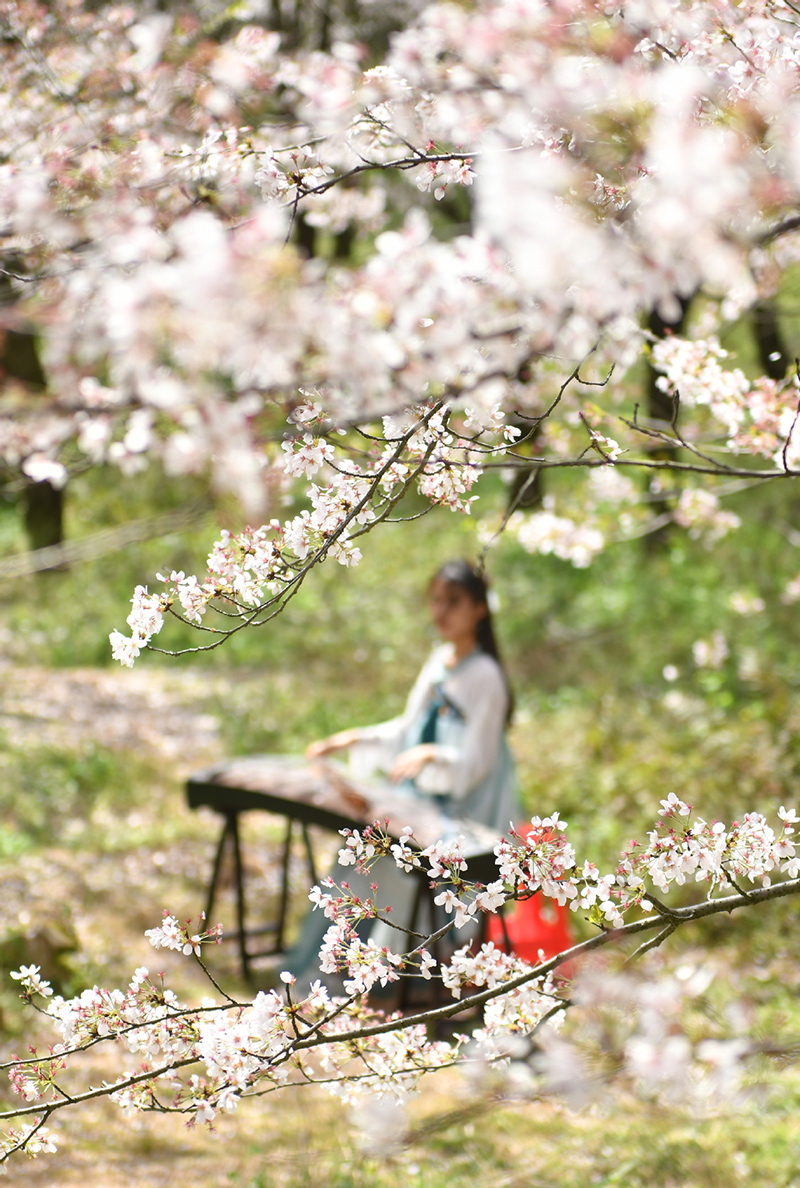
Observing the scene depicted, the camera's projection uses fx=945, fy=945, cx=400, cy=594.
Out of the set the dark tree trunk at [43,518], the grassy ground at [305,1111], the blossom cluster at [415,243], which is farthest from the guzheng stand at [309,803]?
the dark tree trunk at [43,518]

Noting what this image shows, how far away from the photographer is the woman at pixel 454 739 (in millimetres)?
3834

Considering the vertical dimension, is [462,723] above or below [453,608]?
below

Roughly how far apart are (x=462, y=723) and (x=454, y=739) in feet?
0.32

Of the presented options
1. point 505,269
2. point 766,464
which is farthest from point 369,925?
point 766,464

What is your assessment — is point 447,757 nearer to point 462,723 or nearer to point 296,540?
point 462,723

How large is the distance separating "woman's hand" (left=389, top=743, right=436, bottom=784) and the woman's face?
50cm

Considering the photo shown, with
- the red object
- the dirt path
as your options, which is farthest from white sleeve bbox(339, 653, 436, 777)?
the dirt path

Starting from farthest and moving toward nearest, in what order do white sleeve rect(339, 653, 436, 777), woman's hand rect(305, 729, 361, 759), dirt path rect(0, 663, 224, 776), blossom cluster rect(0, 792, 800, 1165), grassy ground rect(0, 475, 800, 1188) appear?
dirt path rect(0, 663, 224, 776), white sleeve rect(339, 653, 436, 777), woman's hand rect(305, 729, 361, 759), grassy ground rect(0, 475, 800, 1188), blossom cluster rect(0, 792, 800, 1165)

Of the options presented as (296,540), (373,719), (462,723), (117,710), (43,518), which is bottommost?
(43,518)

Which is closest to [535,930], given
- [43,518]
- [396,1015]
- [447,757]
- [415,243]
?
[447,757]

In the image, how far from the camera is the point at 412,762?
12.3 ft

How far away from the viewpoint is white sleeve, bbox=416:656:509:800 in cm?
381

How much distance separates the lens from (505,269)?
41.1 inches

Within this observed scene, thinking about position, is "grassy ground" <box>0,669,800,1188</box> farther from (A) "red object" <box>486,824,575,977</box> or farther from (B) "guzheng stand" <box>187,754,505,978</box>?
(B) "guzheng stand" <box>187,754,505,978</box>
